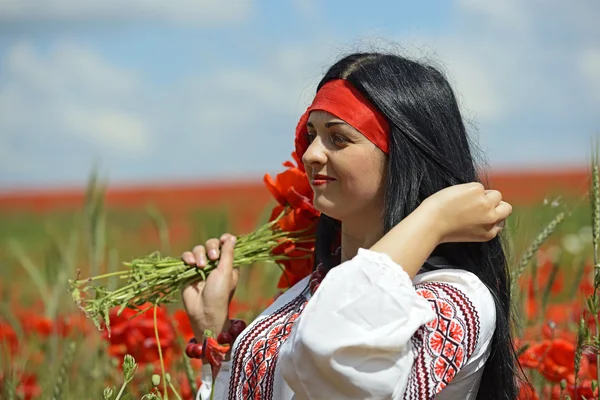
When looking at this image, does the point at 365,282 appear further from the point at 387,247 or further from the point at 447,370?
the point at 447,370

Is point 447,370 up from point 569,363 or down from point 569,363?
up

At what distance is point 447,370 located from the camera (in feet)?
4.47

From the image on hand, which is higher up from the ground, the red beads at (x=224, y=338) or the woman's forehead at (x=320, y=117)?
the woman's forehead at (x=320, y=117)

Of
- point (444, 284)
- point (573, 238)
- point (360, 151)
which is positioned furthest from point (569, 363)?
point (573, 238)

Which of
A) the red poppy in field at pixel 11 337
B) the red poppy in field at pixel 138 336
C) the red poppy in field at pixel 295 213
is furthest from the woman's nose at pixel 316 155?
the red poppy in field at pixel 11 337

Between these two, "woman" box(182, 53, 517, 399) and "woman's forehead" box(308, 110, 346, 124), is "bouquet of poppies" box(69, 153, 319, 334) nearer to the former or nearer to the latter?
"woman" box(182, 53, 517, 399)

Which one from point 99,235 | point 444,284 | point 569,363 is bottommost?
point 569,363

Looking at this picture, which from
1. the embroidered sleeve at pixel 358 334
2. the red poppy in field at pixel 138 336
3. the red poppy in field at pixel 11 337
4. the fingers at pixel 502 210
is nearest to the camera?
the embroidered sleeve at pixel 358 334

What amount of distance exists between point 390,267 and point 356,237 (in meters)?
0.36

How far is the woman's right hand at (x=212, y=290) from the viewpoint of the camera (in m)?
1.84

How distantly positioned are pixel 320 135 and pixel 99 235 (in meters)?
1.06

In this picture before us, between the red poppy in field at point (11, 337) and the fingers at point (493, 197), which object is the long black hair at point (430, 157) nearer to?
the fingers at point (493, 197)

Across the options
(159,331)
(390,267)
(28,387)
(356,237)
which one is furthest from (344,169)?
(28,387)

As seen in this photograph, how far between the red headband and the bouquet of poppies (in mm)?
343
